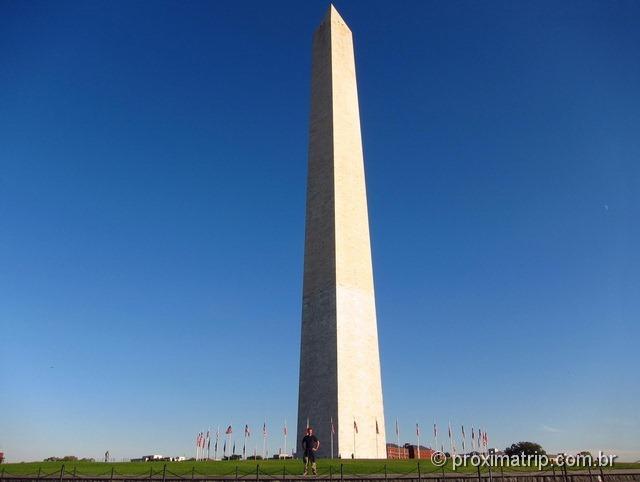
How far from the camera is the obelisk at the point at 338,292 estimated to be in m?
30.2

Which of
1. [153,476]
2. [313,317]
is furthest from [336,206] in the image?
[153,476]

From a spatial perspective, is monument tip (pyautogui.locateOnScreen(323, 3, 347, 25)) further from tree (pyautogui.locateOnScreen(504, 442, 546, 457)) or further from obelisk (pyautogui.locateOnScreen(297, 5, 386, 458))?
tree (pyautogui.locateOnScreen(504, 442, 546, 457))

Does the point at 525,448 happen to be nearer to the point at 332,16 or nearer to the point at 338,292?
the point at 338,292

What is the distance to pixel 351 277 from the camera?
109ft

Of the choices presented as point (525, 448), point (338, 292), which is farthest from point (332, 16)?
point (525, 448)

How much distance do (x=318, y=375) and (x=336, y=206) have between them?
32.2ft

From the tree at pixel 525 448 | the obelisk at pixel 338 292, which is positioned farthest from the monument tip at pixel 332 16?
the tree at pixel 525 448

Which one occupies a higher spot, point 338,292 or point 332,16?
point 332,16

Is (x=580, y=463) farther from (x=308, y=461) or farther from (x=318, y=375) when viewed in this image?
(x=318, y=375)

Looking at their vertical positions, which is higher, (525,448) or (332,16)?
(332,16)

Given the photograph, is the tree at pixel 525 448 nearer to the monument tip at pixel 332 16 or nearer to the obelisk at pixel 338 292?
the obelisk at pixel 338 292

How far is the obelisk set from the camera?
30.2m

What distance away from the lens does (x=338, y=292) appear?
3186 cm

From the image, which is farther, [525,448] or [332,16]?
[332,16]
